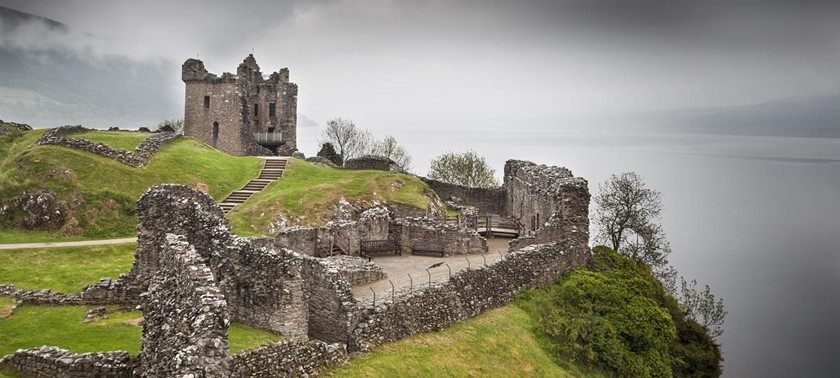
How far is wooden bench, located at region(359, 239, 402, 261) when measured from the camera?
34.7m

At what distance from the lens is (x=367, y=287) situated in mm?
27047

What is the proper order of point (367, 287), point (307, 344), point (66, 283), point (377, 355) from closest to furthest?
point (307, 344), point (377, 355), point (66, 283), point (367, 287)

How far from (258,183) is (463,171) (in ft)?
139

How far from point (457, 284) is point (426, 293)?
7.28 feet

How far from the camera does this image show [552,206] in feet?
107

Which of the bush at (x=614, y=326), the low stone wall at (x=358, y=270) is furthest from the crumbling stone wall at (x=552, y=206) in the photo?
the low stone wall at (x=358, y=270)

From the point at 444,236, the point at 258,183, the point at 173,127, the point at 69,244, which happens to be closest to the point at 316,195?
the point at 258,183

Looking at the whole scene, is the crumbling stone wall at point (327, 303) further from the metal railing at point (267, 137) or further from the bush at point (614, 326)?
the metal railing at point (267, 137)

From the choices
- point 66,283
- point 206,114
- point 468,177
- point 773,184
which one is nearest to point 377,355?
point 66,283

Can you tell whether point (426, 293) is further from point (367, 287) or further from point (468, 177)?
point (468, 177)

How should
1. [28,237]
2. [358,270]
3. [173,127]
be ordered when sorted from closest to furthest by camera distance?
[358,270]
[28,237]
[173,127]

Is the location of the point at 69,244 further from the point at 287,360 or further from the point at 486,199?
the point at 486,199

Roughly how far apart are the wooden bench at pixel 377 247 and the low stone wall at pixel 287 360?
17.4 metres

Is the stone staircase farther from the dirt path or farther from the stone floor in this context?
the stone floor
